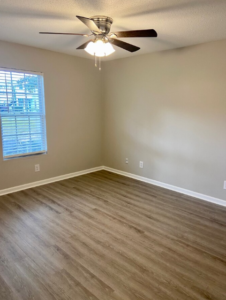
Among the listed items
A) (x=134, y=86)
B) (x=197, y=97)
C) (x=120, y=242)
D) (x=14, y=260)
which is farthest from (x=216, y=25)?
(x=14, y=260)

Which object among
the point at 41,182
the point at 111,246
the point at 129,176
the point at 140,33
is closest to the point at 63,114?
the point at 41,182

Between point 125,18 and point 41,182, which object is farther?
point 41,182

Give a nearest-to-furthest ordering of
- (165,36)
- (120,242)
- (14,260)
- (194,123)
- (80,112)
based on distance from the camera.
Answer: (14,260)
(120,242)
(165,36)
(194,123)
(80,112)

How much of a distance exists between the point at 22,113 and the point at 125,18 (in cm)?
225

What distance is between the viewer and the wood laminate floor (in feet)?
5.83

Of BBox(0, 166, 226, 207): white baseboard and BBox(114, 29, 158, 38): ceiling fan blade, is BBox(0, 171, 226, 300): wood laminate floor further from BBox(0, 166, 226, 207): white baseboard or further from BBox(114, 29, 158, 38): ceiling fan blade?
BBox(114, 29, 158, 38): ceiling fan blade

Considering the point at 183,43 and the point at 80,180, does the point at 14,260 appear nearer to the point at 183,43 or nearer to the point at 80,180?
the point at 80,180

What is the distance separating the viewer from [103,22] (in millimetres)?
2367

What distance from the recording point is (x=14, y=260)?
2.08 m

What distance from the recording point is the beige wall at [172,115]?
3.24m

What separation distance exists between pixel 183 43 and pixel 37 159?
309 centimetres

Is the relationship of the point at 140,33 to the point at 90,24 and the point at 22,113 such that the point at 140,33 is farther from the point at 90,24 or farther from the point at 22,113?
the point at 22,113

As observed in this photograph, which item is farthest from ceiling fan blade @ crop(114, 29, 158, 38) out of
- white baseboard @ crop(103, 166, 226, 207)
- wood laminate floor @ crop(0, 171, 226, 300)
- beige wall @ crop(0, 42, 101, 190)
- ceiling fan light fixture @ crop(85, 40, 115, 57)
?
white baseboard @ crop(103, 166, 226, 207)

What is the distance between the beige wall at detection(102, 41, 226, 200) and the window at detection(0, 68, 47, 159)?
1522 millimetres
